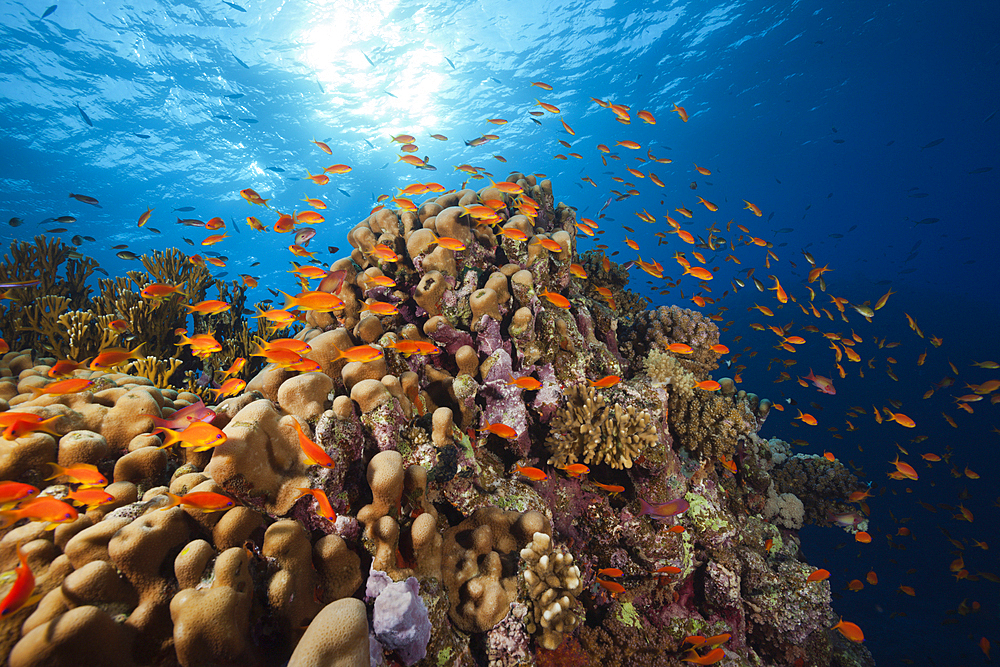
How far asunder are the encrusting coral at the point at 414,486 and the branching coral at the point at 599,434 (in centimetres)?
3

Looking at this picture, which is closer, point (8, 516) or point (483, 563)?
point (8, 516)

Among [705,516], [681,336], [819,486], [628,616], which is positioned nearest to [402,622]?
[628,616]

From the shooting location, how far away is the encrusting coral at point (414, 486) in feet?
6.22

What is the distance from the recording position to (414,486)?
2906mm

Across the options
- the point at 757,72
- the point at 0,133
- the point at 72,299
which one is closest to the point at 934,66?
the point at 757,72

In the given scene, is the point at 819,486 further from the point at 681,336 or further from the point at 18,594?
the point at 18,594

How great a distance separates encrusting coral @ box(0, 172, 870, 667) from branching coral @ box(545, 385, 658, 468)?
0.08ft

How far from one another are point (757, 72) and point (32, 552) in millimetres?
40811

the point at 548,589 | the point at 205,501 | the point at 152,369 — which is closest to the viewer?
the point at 205,501

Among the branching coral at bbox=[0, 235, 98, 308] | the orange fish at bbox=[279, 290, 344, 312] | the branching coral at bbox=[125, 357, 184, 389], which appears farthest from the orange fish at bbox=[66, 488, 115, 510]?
the branching coral at bbox=[0, 235, 98, 308]

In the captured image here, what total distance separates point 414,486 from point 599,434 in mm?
2037

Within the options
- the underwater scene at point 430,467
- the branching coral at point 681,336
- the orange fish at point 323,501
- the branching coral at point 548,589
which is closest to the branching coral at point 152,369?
the underwater scene at point 430,467

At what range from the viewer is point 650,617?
3.79 m

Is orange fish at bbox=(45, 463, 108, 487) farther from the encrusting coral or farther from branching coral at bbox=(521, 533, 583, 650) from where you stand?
branching coral at bbox=(521, 533, 583, 650)
